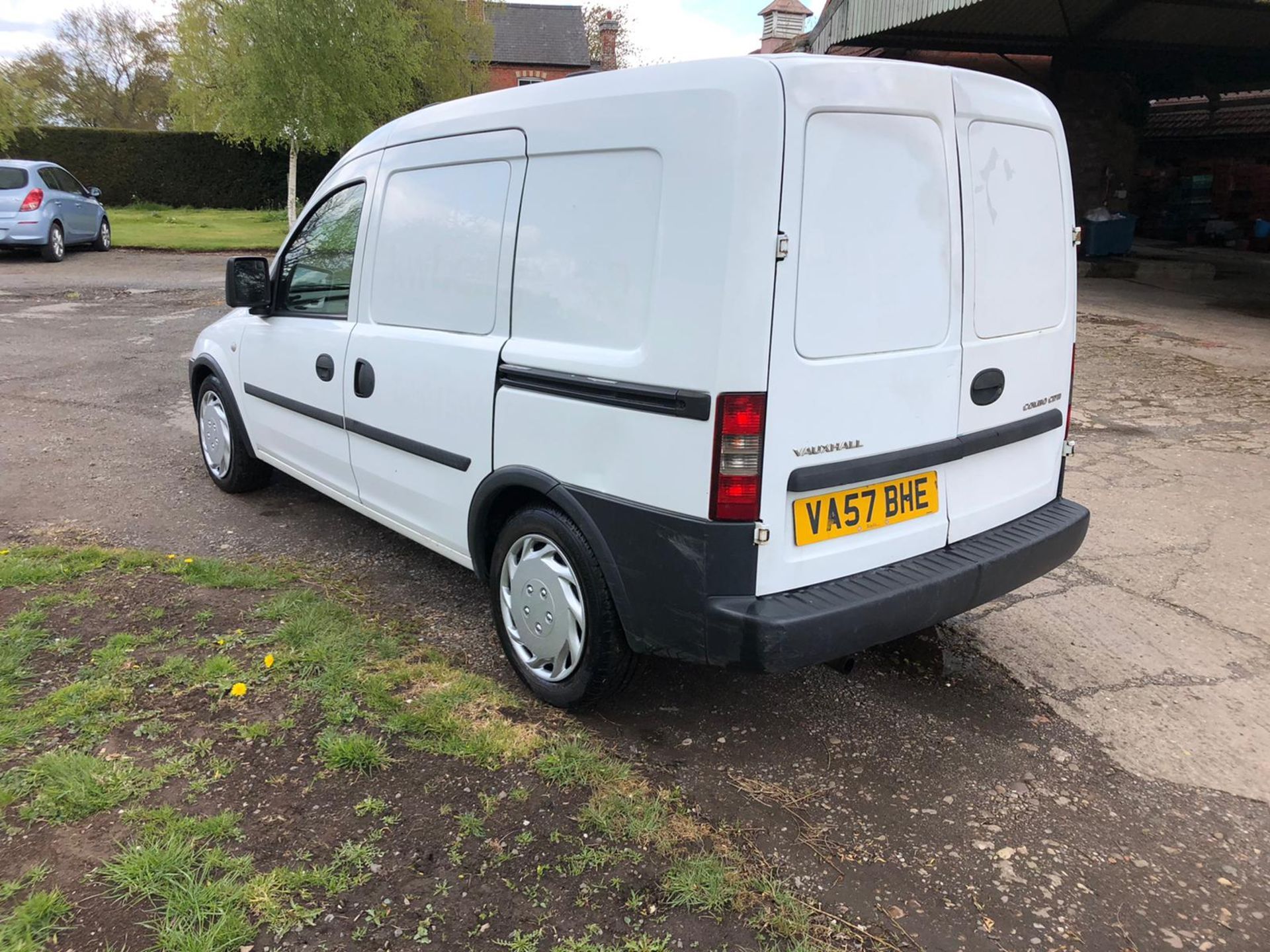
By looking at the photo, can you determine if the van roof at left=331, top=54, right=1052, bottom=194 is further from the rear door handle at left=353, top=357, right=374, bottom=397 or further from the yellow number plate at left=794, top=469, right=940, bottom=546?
the yellow number plate at left=794, top=469, right=940, bottom=546

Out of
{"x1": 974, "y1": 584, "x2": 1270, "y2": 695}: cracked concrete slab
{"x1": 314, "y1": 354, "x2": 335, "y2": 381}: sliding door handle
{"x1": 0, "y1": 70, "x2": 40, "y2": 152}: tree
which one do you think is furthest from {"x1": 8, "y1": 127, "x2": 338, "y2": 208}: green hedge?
{"x1": 974, "y1": 584, "x2": 1270, "y2": 695}: cracked concrete slab

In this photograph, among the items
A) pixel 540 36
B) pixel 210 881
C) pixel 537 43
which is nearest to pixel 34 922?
pixel 210 881

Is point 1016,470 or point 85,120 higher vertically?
point 85,120

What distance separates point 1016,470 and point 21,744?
346 cm

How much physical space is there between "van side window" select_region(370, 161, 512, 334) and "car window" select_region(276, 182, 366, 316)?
0.30m

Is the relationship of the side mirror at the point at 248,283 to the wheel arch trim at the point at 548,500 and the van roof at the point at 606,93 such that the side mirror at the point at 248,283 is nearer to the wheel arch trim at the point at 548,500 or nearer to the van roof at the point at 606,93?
the van roof at the point at 606,93

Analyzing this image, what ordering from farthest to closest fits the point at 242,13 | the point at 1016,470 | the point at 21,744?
the point at 242,13
the point at 1016,470
the point at 21,744

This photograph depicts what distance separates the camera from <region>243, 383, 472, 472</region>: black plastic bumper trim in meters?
3.49

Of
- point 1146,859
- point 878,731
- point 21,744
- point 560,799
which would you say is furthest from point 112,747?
point 1146,859

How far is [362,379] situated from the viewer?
3.93m

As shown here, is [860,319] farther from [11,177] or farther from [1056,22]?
[11,177]

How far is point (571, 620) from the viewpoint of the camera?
3062 millimetres

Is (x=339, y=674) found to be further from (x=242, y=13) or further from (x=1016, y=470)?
(x=242, y=13)

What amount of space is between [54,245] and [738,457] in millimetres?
18339
